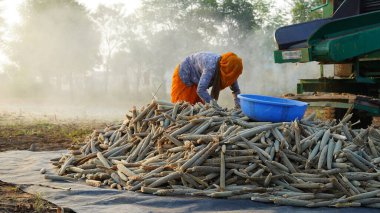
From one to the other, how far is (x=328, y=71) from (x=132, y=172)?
62.9ft

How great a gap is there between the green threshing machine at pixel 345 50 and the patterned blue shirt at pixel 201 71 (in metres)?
1.32

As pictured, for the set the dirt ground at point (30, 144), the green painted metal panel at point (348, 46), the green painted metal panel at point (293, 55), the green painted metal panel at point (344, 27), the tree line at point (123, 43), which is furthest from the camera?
the tree line at point (123, 43)

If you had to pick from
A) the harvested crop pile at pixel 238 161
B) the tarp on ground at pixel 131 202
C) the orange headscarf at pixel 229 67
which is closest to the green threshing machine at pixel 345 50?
the orange headscarf at pixel 229 67

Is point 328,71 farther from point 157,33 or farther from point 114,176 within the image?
point 114,176

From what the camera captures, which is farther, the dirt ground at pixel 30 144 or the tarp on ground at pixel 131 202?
the dirt ground at pixel 30 144

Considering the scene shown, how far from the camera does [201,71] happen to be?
6957 mm

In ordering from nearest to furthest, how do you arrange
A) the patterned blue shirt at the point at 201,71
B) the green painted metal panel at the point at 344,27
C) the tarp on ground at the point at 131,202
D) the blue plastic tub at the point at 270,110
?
the tarp on ground at the point at 131,202, the blue plastic tub at the point at 270,110, the patterned blue shirt at the point at 201,71, the green painted metal panel at the point at 344,27

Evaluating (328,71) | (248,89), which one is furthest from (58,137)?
(248,89)

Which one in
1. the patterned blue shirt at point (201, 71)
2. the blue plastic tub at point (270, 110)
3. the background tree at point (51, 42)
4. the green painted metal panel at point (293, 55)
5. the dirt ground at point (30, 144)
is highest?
the background tree at point (51, 42)

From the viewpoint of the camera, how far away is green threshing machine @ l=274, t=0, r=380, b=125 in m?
6.96

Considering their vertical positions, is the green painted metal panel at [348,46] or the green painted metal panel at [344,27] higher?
the green painted metal panel at [344,27]

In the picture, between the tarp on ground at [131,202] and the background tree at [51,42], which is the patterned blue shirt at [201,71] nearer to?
the tarp on ground at [131,202]

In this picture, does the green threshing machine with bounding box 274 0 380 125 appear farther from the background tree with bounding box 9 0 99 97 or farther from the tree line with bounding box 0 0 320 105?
the background tree with bounding box 9 0 99 97

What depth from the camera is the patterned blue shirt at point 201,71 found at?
660 centimetres
